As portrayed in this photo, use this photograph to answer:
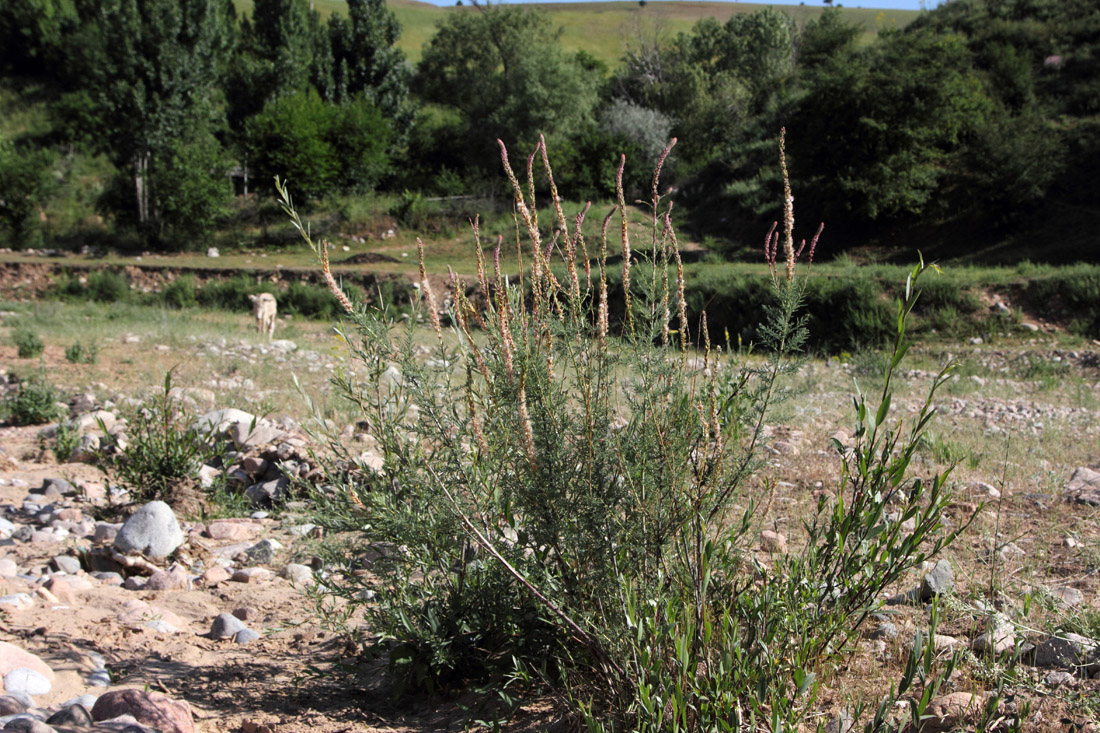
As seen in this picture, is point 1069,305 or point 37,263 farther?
point 37,263

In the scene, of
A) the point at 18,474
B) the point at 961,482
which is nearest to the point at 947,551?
the point at 961,482

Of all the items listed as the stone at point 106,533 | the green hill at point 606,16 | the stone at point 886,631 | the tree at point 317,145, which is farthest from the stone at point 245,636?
the green hill at point 606,16

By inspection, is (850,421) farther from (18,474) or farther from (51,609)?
(18,474)

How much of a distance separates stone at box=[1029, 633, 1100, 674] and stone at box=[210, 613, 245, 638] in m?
2.92

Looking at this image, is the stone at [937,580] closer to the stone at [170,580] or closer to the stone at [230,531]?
the stone at [170,580]

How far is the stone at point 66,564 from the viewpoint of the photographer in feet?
12.2

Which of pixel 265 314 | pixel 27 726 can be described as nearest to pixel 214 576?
pixel 27 726

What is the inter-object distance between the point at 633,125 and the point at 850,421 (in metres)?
28.5

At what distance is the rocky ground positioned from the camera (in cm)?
232

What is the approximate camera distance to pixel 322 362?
416 inches

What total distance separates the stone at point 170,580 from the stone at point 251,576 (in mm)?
214

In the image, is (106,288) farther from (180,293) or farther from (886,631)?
(886,631)

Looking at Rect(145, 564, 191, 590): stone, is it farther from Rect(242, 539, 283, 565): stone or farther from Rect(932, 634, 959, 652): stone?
Rect(932, 634, 959, 652): stone

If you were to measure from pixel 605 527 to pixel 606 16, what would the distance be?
8183 centimetres
